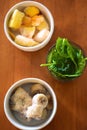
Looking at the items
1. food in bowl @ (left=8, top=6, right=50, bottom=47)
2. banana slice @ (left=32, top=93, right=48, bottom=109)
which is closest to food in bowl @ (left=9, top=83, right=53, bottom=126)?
banana slice @ (left=32, top=93, right=48, bottom=109)

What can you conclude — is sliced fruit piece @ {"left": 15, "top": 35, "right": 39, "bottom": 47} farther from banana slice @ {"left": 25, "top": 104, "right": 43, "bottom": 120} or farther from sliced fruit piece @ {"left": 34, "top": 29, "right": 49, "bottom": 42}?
banana slice @ {"left": 25, "top": 104, "right": 43, "bottom": 120}

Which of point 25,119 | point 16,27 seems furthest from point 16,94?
point 16,27

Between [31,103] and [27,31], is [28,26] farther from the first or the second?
[31,103]

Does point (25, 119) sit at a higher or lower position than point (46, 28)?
lower

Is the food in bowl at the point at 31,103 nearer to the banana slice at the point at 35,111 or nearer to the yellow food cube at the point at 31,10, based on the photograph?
the banana slice at the point at 35,111

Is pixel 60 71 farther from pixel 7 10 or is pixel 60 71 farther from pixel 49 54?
pixel 7 10

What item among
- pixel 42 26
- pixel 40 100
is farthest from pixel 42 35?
pixel 40 100

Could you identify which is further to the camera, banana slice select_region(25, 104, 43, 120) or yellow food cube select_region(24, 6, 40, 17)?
Answer: yellow food cube select_region(24, 6, 40, 17)
